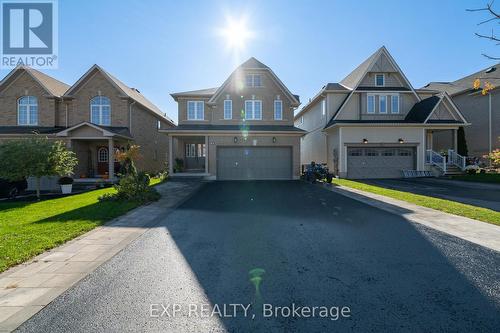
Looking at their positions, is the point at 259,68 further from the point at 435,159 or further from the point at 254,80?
the point at 435,159

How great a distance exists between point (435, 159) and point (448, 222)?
1723cm

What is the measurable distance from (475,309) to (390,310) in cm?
104

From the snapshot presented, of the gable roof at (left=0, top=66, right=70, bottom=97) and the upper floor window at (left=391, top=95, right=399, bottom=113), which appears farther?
the upper floor window at (left=391, top=95, right=399, bottom=113)

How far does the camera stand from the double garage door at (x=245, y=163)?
19.4m

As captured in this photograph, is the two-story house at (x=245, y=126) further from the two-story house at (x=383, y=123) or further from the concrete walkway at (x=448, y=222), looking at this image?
the concrete walkway at (x=448, y=222)

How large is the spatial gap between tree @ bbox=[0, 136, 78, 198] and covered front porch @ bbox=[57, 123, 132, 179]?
407cm

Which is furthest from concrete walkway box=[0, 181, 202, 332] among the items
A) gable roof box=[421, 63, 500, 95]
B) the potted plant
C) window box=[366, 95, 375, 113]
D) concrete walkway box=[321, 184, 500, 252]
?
gable roof box=[421, 63, 500, 95]

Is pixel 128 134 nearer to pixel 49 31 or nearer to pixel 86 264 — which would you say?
pixel 49 31

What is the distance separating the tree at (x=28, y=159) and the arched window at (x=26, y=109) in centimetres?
994

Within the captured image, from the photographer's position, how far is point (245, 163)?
63.8ft

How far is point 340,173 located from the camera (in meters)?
20.6

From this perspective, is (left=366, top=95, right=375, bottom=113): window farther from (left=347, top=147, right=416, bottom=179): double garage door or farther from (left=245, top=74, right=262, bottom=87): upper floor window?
(left=245, top=74, right=262, bottom=87): upper floor window

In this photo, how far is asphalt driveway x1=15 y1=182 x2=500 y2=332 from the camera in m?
2.92

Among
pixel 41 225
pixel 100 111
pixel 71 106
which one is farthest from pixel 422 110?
pixel 71 106
